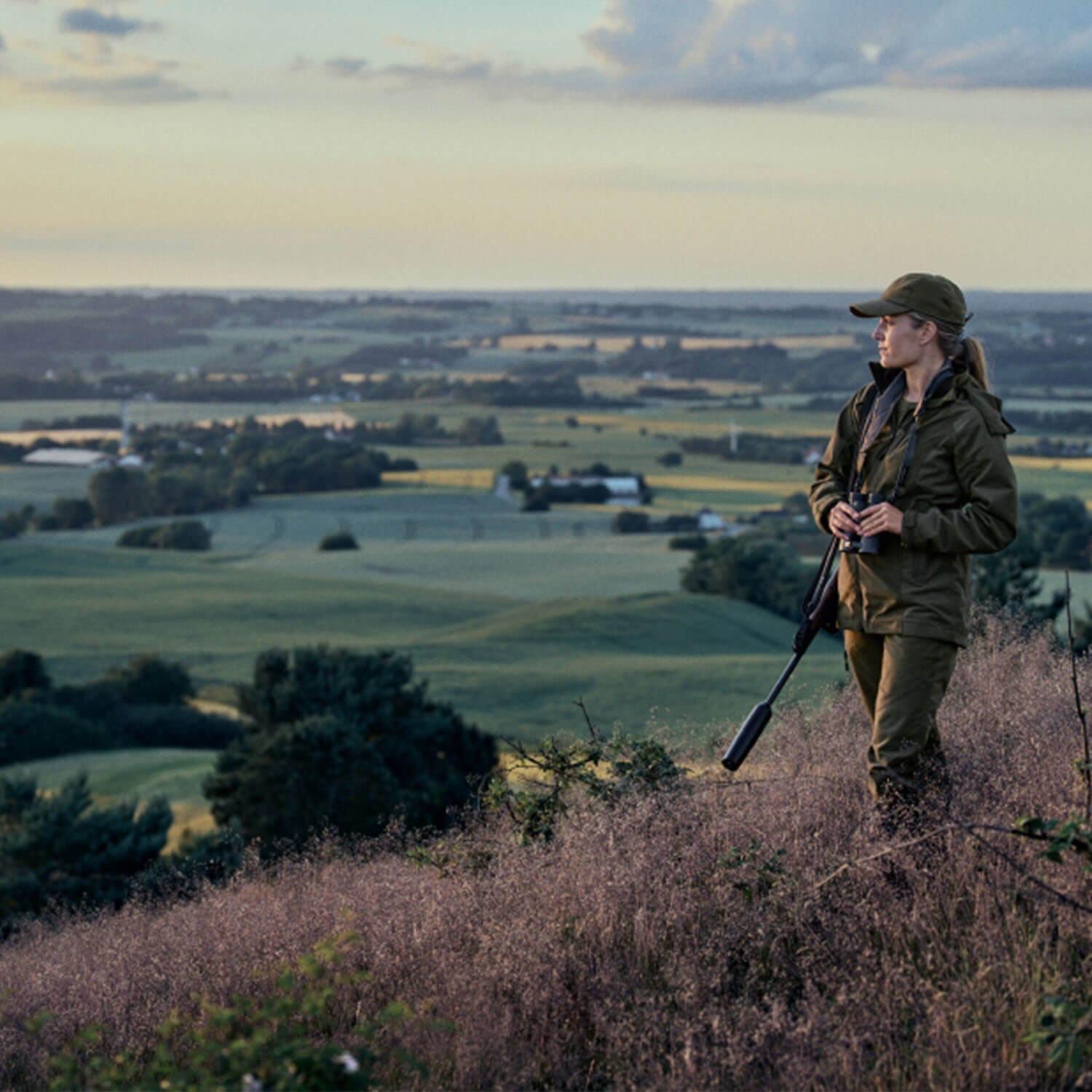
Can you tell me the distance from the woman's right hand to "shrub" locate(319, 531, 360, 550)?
93.2m

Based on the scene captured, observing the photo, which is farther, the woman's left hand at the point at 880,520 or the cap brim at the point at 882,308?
the cap brim at the point at 882,308

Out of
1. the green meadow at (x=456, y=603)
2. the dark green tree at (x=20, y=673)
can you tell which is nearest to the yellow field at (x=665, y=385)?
the green meadow at (x=456, y=603)

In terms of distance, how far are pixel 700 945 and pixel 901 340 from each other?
2206 mm

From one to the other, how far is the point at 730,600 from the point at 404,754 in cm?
3742

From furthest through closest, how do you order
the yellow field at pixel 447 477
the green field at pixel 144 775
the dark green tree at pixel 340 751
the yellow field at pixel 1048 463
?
1. the yellow field at pixel 447 477
2. the yellow field at pixel 1048 463
3. the green field at pixel 144 775
4. the dark green tree at pixel 340 751

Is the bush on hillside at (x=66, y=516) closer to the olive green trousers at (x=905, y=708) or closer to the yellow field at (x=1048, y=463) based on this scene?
the yellow field at (x=1048, y=463)

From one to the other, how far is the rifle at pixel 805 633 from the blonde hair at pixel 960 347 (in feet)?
2.55

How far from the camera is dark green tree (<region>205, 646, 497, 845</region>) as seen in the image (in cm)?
3134

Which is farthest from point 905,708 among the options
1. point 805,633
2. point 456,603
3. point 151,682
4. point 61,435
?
point 61,435

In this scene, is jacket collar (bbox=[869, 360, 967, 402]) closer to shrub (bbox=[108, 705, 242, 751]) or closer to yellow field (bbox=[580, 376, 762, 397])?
shrub (bbox=[108, 705, 242, 751])

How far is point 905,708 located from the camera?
4.84 metres

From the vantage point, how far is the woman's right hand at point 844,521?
4.91 m

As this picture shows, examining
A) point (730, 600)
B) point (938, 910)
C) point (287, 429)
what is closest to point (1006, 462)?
point (938, 910)

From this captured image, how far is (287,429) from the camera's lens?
5719 inches
